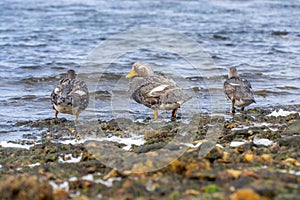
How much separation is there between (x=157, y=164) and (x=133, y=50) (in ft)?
49.3

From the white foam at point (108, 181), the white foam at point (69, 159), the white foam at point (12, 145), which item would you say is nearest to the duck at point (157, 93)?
the white foam at point (12, 145)

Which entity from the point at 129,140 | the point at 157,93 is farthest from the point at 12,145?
the point at 157,93

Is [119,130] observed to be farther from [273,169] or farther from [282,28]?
[282,28]

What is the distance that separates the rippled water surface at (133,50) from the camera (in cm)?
1264

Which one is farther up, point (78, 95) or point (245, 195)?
point (245, 195)

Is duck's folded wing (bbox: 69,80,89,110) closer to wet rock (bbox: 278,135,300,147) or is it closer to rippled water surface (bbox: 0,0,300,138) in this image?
rippled water surface (bbox: 0,0,300,138)

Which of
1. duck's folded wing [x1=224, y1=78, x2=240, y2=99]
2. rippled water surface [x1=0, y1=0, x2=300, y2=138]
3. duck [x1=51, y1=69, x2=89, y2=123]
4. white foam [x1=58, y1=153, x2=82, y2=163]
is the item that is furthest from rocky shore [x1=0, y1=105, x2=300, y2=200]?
rippled water surface [x1=0, y1=0, x2=300, y2=138]

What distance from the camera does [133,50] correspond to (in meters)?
20.2

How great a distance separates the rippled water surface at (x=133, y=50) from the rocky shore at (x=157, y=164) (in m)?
2.17

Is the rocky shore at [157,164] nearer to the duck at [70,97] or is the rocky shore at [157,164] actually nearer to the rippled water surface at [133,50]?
the duck at [70,97]

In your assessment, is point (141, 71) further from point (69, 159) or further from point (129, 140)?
point (69, 159)

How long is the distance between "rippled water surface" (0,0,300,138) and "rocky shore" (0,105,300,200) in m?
2.17

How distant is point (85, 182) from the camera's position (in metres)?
5.09

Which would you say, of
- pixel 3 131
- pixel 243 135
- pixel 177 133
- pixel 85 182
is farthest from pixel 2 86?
pixel 85 182
